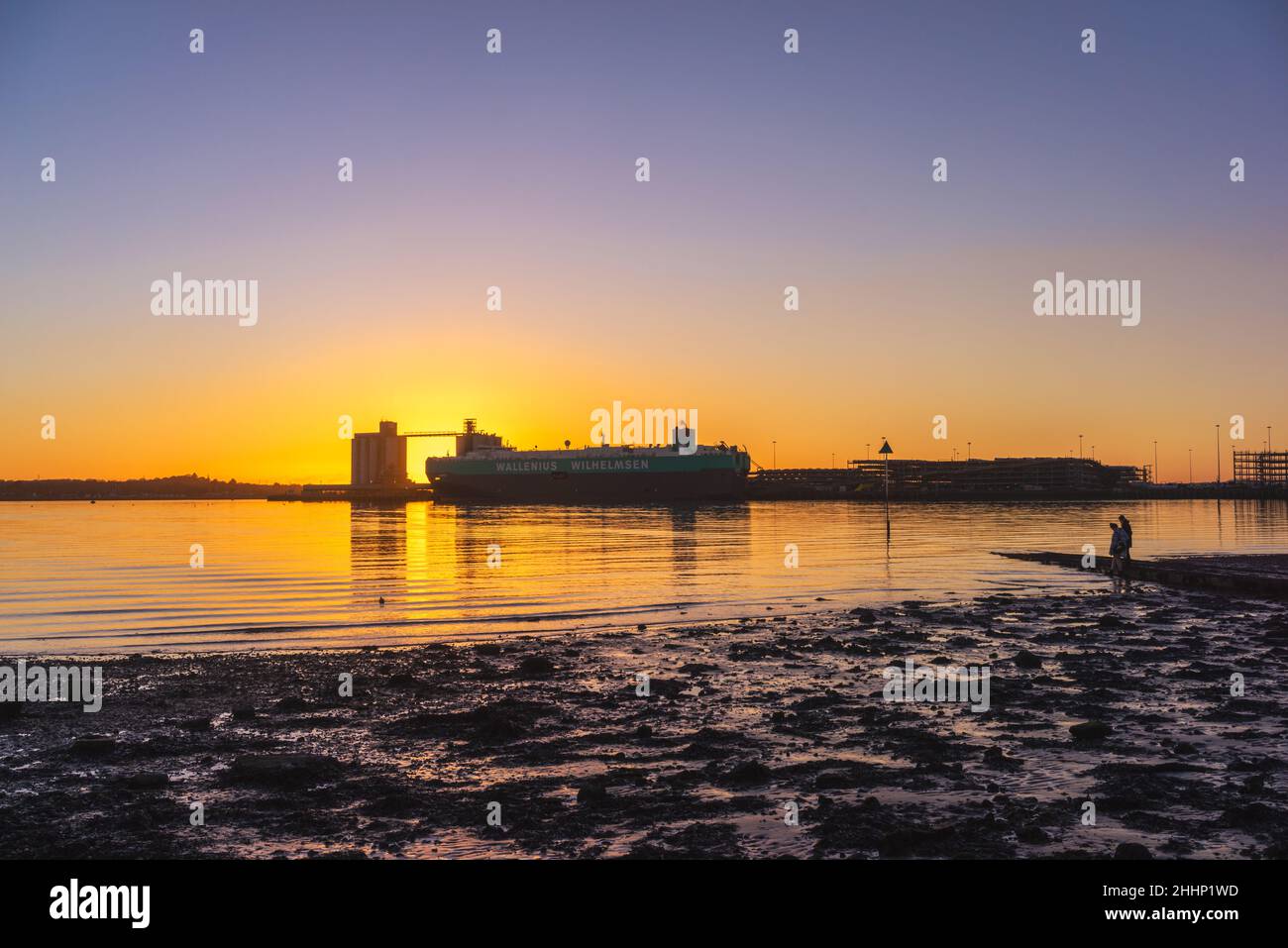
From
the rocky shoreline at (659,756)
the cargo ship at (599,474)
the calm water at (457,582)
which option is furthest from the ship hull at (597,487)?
the rocky shoreline at (659,756)

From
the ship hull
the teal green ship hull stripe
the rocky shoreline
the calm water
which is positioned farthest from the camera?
the teal green ship hull stripe

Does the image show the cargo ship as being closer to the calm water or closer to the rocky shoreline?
the calm water

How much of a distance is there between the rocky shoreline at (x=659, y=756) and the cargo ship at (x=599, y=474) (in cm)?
13279

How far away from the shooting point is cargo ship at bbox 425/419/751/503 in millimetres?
148750

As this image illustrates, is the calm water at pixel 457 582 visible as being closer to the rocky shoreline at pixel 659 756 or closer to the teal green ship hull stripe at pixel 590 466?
the rocky shoreline at pixel 659 756

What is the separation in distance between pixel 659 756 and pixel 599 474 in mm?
146565

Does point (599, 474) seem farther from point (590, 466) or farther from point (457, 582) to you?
point (457, 582)

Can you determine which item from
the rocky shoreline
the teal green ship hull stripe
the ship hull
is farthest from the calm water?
the teal green ship hull stripe

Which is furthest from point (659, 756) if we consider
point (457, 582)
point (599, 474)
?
point (599, 474)

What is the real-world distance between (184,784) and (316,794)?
1.41 metres

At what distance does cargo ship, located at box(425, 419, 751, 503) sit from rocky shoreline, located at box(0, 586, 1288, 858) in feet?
436

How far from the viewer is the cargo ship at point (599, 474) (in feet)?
488

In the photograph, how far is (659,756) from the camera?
9297 millimetres
